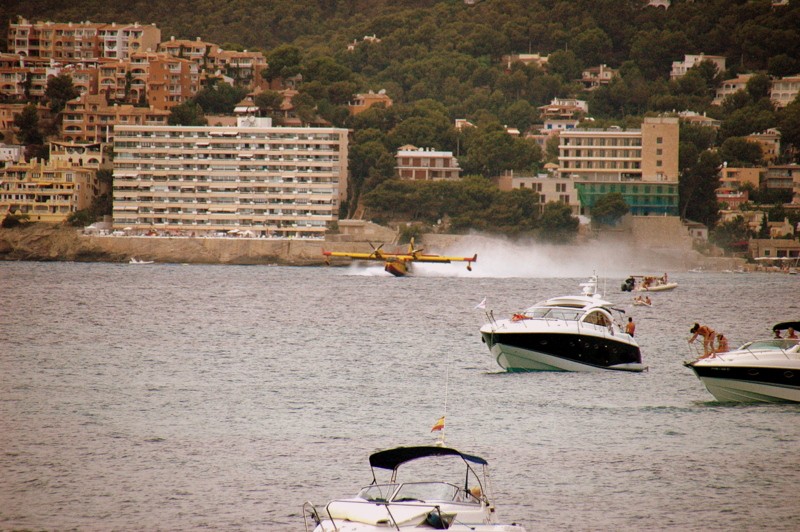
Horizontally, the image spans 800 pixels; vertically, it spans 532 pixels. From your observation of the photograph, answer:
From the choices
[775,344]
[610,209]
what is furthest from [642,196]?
[775,344]

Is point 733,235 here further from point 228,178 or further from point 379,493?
point 379,493

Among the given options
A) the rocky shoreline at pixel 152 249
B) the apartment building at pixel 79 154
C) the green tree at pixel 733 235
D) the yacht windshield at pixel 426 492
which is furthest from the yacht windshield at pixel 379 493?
the apartment building at pixel 79 154

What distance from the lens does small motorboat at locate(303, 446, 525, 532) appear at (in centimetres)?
2403

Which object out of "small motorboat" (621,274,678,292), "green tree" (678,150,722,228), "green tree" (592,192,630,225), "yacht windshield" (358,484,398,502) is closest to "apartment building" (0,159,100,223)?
"green tree" (592,192,630,225)

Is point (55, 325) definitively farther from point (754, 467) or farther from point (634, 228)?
point (634, 228)

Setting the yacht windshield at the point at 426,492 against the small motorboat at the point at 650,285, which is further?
the small motorboat at the point at 650,285

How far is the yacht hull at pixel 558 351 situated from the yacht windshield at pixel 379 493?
2408cm

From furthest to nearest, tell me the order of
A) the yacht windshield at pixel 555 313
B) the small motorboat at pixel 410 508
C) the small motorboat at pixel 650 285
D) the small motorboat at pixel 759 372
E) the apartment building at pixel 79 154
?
the apartment building at pixel 79 154 → the small motorboat at pixel 650 285 → the yacht windshield at pixel 555 313 → the small motorboat at pixel 759 372 → the small motorboat at pixel 410 508

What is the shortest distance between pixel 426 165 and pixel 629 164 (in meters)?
26.8

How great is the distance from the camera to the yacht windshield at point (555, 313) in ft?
162

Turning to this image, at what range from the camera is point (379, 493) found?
25.1 m

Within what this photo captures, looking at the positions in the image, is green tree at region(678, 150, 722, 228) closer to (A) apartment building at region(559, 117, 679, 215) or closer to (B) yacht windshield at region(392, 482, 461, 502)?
(A) apartment building at region(559, 117, 679, 215)

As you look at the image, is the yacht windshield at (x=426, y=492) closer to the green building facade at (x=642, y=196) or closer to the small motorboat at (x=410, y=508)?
the small motorboat at (x=410, y=508)

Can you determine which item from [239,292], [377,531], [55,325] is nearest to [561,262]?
[239,292]
